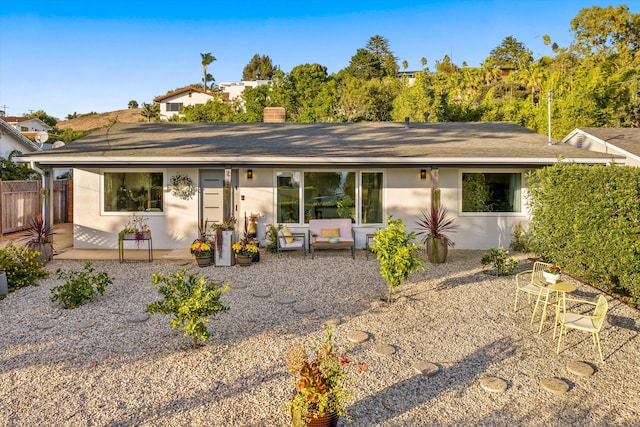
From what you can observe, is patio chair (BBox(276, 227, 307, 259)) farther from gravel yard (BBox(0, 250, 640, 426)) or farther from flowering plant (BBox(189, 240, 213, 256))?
gravel yard (BBox(0, 250, 640, 426))

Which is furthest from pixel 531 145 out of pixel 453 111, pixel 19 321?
pixel 453 111

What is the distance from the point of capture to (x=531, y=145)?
11.4 metres

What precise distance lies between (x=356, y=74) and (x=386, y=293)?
47.6 metres

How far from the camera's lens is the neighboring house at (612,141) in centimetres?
1335

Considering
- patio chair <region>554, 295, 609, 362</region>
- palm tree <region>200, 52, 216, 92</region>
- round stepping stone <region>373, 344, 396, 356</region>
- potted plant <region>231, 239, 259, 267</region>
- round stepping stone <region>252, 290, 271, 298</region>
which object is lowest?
round stepping stone <region>373, 344, 396, 356</region>

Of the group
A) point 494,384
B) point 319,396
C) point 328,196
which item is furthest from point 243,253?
point 319,396

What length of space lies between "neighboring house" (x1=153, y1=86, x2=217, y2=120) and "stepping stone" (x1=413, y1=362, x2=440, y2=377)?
202ft

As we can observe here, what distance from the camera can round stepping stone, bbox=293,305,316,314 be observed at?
645 centimetres

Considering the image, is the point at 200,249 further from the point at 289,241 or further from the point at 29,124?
the point at 29,124

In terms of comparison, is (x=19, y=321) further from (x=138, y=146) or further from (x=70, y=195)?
(x=70, y=195)

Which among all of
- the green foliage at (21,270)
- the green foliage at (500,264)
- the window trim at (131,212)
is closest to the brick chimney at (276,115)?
the window trim at (131,212)

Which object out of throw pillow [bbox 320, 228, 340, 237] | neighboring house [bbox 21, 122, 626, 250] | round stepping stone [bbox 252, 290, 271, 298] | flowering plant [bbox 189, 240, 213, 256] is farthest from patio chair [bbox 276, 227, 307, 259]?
round stepping stone [bbox 252, 290, 271, 298]

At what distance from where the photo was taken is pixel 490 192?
11812 mm

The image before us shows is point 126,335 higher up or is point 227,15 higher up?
point 227,15
